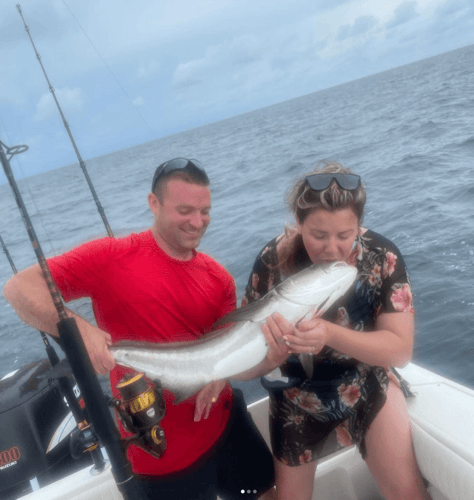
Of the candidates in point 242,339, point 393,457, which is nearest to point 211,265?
point 242,339

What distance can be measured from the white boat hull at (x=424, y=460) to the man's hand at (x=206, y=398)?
35.8 inches

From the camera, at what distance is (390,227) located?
32.6ft

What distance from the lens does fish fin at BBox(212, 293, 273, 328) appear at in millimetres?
2406

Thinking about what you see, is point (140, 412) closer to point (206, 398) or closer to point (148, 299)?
point (206, 398)

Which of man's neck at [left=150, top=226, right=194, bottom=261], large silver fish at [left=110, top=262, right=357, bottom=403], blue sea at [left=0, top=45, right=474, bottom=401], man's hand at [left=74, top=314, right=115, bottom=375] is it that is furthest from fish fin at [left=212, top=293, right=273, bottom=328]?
blue sea at [left=0, top=45, right=474, bottom=401]

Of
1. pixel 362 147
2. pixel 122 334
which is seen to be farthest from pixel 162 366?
pixel 362 147

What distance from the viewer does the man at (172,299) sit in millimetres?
2430

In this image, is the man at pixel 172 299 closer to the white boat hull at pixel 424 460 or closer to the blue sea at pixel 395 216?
the white boat hull at pixel 424 460

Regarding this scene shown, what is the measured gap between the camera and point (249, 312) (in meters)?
2.42

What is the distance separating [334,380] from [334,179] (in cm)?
119

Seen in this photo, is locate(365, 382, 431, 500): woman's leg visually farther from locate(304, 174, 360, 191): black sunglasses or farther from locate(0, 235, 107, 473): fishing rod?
locate(0, 235, 107, 473): fishing rod

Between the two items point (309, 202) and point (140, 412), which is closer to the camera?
point (140, 412)

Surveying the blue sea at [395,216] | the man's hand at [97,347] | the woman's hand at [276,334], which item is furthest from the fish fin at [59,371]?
the blue sea at [395,216]

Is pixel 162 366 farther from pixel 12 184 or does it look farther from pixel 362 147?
pixel 362 147
